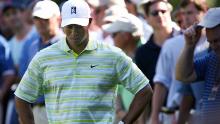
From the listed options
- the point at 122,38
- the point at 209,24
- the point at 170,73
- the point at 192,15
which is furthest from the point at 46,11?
the point at 209,24

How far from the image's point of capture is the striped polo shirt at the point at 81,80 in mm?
8867

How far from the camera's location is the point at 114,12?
44.1 ft

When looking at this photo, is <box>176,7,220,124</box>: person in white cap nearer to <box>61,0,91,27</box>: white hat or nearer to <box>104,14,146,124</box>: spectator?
<box>61,0,91,27</box>: white hat

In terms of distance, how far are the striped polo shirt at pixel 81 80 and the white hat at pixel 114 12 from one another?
13.4ft

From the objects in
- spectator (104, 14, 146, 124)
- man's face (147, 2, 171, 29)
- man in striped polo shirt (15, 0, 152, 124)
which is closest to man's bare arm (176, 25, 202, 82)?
man in striped polo shirt (15, 0, 152, 124)

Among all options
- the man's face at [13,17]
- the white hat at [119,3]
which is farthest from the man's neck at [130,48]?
the man's face at [13,17]

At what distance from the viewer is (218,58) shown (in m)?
9.69

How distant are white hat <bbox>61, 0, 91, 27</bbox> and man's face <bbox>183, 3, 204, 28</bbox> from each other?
2296 mm

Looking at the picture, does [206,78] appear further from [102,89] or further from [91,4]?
[91,4]

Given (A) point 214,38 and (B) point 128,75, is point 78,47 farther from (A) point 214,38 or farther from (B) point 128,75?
(A) point 214,38

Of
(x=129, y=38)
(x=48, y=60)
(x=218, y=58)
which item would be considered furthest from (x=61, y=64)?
(x=129, y=38)

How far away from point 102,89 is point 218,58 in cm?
131

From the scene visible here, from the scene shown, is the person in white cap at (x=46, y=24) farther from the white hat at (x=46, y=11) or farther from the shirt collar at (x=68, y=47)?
the shirt collar at (x=68, y=47)

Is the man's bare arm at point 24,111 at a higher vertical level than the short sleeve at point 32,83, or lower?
lower
